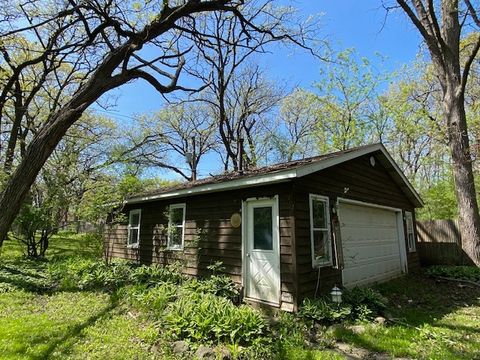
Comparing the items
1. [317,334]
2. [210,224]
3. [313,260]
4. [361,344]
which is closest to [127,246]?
[210,224]

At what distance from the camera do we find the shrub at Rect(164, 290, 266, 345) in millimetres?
4668

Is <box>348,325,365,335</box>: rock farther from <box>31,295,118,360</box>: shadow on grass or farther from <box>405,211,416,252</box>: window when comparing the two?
<box>405,211,416,252</box>: window

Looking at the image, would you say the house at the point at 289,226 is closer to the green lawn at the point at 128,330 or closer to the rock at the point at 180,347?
the green lawn at the point at 128,330

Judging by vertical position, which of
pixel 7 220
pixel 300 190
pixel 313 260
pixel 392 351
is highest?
pixel 300 190

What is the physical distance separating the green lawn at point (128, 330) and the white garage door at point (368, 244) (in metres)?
1.03

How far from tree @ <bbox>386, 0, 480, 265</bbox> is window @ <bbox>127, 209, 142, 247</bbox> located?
37.9ft

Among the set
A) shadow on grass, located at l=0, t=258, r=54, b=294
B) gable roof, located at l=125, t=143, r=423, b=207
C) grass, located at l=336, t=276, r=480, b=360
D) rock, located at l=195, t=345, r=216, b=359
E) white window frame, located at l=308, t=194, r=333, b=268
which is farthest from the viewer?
shadow on grass, located at l=0, t=258, r=54, b=294

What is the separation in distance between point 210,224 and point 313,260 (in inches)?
111

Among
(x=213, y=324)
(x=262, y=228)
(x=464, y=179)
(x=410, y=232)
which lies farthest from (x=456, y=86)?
(x=213, y=324)

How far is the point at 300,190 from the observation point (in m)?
6.60

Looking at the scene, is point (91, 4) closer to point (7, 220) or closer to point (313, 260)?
point (7, 220)

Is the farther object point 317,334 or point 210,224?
point 210,224

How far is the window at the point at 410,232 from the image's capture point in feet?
38.2

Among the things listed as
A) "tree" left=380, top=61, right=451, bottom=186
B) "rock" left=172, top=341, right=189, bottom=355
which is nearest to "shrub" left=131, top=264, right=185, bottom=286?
"rock" left=172, top=341, right=189, bottom=355
